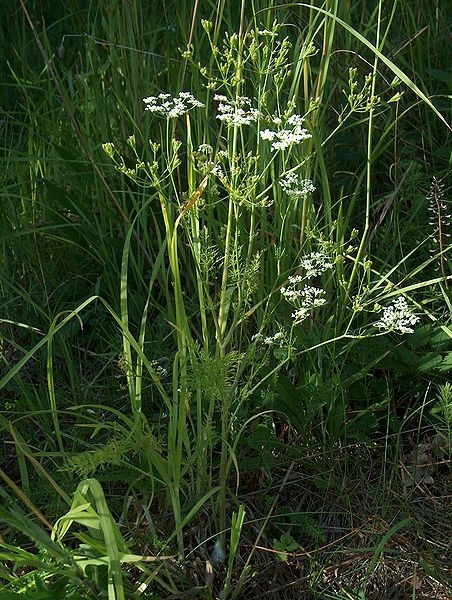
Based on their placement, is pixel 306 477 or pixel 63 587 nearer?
pixel 63 587

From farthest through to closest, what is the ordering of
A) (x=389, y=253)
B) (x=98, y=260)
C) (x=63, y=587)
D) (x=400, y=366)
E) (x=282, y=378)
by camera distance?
(x=98, y=260)
(x=389, y=253)
(x=400, y=366)
(x=282, y=378)
(x=63, y=587)

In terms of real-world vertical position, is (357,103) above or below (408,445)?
above

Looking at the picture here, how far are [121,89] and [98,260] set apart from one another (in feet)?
2.09

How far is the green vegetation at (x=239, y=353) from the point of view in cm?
175

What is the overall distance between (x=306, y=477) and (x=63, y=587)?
597 millimetres

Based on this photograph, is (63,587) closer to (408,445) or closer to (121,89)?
(408,445)

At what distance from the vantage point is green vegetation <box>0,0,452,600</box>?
1.75 metres

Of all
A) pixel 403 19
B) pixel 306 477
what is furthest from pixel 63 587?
pixel 403 19

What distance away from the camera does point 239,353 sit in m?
1.84

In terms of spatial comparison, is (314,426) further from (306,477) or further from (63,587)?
(63,587)

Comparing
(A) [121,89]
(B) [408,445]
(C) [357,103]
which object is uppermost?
(C) [357,103]

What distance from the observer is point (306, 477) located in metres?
1.99

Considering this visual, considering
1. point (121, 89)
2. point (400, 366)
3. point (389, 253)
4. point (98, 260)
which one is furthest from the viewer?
point (121, 89)

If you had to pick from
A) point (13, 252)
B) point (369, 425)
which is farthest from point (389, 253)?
point (13, 252)
